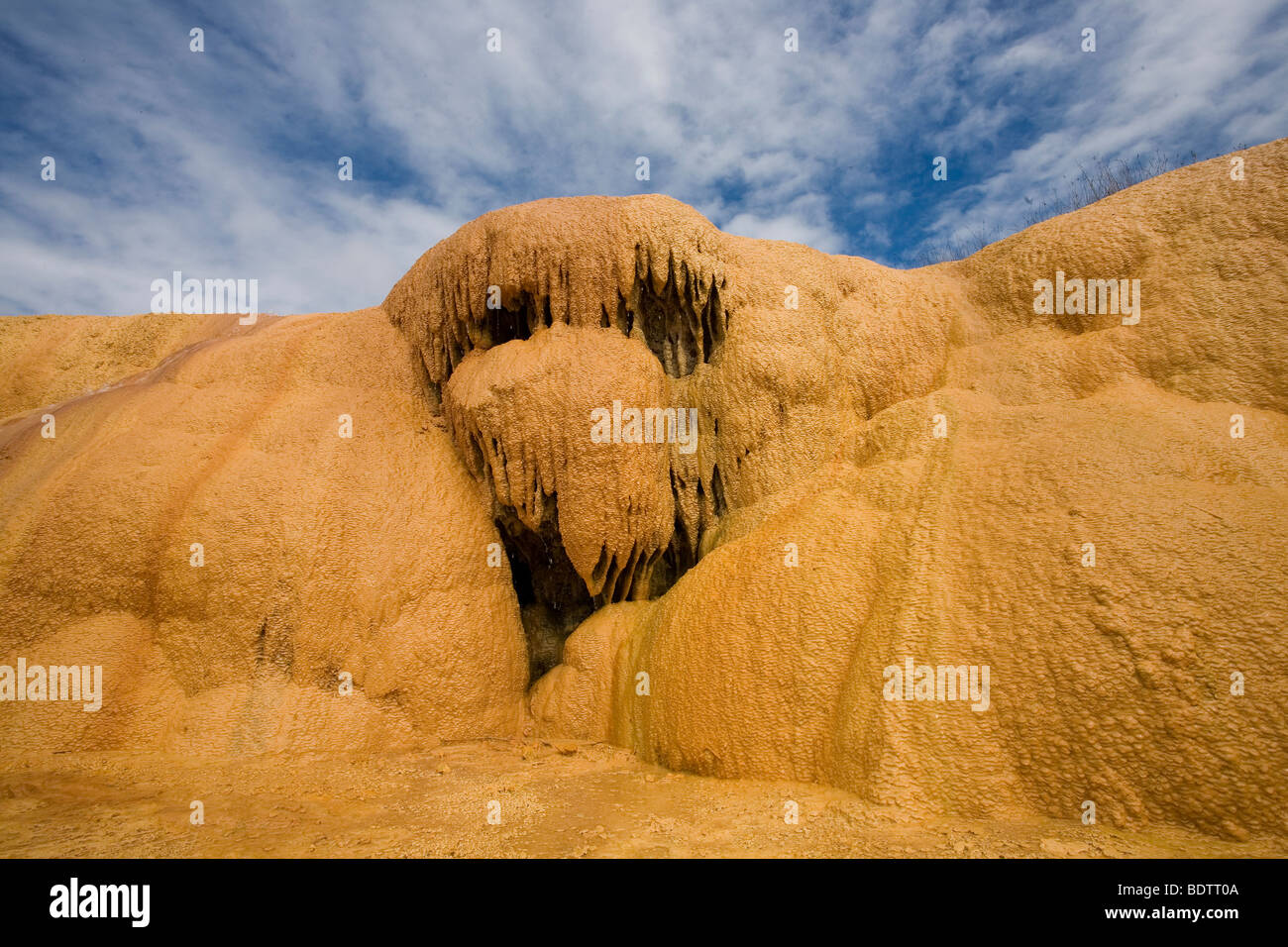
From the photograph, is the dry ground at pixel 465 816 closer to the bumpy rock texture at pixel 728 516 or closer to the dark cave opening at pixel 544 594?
the bumpy rock texture at pixel 728 516

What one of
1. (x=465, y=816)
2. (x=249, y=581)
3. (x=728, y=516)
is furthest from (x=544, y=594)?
(x=465, y=816)

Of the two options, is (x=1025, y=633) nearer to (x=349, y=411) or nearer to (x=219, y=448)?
(x=349, y=411)

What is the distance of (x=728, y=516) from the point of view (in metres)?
5.65

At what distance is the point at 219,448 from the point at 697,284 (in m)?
4.19

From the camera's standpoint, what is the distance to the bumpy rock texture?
3.37 metres

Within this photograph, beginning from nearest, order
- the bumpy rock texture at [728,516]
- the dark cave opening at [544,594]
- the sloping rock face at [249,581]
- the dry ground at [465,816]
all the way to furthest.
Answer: the dry ground at [465,816] → the bumpy rock texture at [728,516] → the sloping rock face at [249,581] → the dark cave opening at [544,594]

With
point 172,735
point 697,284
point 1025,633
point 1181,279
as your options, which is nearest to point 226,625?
point 172,735

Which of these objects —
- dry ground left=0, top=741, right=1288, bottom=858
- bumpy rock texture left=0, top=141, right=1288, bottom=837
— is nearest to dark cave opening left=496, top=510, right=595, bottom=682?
bumpy rock texture left=0, top=141, right=1288, bottom=837

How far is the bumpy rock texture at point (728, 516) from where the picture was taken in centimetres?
337

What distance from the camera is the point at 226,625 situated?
5047 mm

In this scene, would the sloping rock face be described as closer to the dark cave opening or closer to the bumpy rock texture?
the bumpy rock texture

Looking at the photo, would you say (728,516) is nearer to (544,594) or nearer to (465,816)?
(544,594)

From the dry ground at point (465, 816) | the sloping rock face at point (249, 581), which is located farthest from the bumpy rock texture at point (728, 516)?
the dry ground at point (465, 816)

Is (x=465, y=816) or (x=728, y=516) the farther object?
(x=728, y=516)
